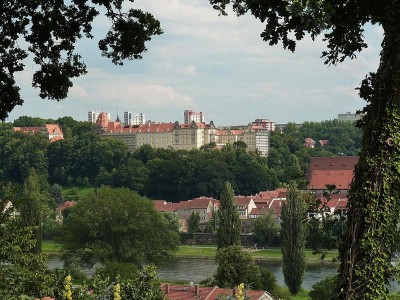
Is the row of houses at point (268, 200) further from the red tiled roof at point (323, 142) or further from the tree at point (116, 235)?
the red tiled roof at point (323, 142)

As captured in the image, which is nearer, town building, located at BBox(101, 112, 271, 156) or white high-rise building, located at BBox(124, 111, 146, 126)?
town building, located at BBox(101, 112, 271, 156)

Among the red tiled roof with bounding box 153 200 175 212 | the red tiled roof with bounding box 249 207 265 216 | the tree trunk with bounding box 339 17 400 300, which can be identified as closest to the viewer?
the tree trunk with bounding box 339 17 400 300

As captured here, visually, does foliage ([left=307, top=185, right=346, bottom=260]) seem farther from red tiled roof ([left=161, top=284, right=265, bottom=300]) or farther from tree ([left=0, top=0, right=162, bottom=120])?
red tiled roof ([left=161, top=284, right=265, bottom=300])

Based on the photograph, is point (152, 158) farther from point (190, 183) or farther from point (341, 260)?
point (341, 260)

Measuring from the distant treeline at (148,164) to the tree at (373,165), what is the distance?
74230mm

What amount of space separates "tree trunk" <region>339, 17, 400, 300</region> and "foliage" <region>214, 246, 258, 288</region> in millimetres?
25550

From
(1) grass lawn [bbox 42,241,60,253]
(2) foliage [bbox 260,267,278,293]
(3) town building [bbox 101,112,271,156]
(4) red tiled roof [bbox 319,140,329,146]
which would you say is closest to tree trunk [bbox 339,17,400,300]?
(2) foliage [bbox 260,267,278,293]

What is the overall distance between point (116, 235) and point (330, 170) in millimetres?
→ 41564

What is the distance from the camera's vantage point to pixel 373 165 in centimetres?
376

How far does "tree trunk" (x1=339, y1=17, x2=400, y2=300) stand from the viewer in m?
3.71

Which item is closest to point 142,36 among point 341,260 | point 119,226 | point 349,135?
point 341,260

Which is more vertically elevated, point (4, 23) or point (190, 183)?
point (4, 23)

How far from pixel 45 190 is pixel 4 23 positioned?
73700mm

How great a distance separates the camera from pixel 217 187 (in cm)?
7919
